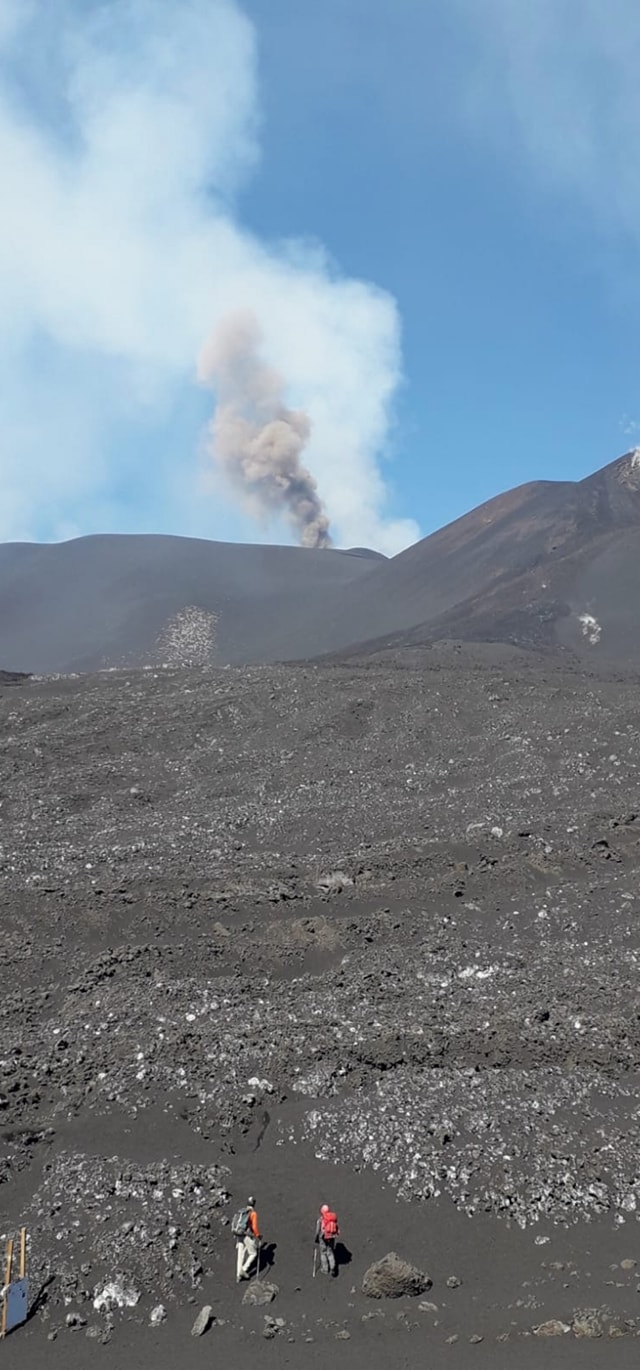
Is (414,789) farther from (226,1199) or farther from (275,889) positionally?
(226,1199)

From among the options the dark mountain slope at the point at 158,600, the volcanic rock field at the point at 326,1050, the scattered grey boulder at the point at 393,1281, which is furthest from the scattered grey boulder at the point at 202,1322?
the dark mountain slope at the point at 158,600

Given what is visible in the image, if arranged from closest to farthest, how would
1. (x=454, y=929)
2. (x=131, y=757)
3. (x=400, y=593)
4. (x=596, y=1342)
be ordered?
1. (x=596, y=1342)
2. (x=454, y=929)
3. (x=131, y=757)
4. (x=400, y=593)

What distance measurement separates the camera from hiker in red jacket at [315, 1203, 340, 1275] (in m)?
9.95

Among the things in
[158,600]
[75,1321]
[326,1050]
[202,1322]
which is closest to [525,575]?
[158,600]

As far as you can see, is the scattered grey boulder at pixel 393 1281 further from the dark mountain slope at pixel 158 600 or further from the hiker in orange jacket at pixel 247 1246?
the dark mountain slope at pixel 158 600

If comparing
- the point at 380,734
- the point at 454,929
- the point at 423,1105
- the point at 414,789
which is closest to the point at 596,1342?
the point at 423,1105

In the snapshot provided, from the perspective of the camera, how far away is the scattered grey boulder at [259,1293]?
955 cm

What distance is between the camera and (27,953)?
1717 centimetres

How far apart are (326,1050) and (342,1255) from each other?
12.4 feet

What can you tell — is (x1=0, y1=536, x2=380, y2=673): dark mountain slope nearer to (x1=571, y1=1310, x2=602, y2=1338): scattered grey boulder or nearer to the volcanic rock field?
the volcanic rock field

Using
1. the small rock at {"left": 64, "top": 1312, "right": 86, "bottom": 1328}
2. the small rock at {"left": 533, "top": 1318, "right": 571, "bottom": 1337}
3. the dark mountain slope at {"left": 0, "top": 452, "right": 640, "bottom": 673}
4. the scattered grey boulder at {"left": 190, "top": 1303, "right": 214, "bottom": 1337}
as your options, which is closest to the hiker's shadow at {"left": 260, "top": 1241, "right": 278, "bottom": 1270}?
the scattered grey boulder at {"left": 190, "top": 1303, "right": 214, "bottom": 1337}

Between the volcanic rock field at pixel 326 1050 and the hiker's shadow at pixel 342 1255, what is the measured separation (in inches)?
1.3

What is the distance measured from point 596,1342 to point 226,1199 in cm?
430

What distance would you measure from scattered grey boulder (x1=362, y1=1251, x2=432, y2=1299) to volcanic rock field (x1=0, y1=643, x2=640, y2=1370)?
0.11m
